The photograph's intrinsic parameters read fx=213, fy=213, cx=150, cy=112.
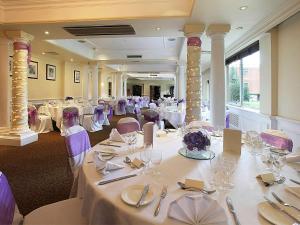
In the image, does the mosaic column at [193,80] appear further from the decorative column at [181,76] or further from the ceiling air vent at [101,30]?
the decorative column at [181,76]

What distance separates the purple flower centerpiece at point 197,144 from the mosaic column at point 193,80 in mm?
2878

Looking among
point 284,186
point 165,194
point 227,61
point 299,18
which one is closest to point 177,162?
point 165,194

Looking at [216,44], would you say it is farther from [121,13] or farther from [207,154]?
[207,154]

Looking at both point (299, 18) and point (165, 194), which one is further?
point (299, 18)

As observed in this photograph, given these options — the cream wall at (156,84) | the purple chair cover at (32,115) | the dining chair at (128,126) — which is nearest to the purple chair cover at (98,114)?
the purple chair cover at (32,115)

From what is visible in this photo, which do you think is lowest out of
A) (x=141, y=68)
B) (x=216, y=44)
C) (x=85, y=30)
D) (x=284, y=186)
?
(x=284, y=186)

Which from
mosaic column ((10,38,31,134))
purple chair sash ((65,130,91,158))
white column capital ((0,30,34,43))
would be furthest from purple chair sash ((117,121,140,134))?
white column capital ((0,30,34,43))

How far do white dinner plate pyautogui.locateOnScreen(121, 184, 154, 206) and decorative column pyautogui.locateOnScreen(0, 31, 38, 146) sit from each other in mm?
4752

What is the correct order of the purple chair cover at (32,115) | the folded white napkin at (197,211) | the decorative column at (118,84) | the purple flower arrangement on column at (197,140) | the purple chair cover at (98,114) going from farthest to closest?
the decorative column at (118,84), the purple chair cover at (98,114), the purple chair cover at (32,115), the purple flower arrangement on column at (197,140), the folded white napkin at (197,211)

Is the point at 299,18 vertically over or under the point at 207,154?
over

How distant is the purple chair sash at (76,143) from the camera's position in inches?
81.4

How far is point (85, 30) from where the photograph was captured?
16.1 ft

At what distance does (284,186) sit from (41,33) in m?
5.67

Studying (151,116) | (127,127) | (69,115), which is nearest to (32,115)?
(69,115)
